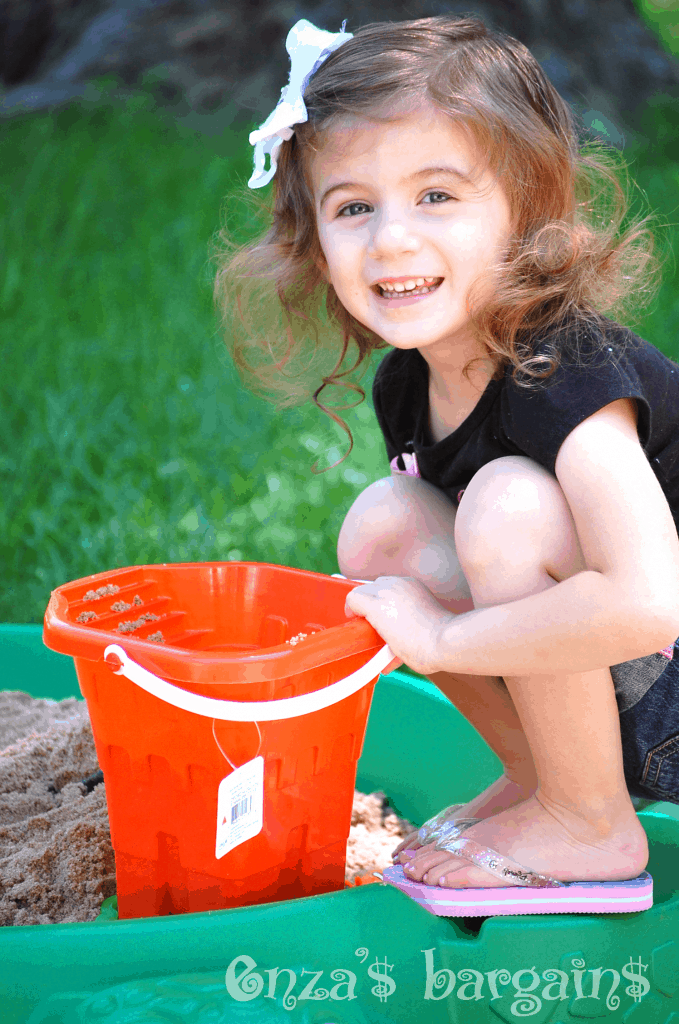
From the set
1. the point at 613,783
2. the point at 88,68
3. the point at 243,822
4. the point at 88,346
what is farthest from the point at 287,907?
the point at 88,68

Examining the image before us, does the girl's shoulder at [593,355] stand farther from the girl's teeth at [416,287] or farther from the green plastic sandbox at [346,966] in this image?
the green plastic sandbox at [346,966]

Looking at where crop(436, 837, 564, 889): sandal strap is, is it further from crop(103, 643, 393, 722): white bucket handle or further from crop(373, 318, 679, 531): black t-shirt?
crop(373, 318, 679, 531): black t-shirt

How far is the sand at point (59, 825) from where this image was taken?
36.2 inches

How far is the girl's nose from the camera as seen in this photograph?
906 millimetres

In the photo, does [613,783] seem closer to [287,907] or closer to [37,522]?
[287,907]

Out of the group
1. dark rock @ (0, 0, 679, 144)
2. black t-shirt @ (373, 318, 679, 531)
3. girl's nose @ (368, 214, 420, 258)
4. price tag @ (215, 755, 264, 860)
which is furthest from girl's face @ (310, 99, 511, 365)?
dark rock @ (0, 0, 679, 144)

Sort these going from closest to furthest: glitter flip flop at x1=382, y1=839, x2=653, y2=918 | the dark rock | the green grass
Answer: glitter flip flop at x1=382, y1=839, x2=653, y2=918
the green grass
the dark rock

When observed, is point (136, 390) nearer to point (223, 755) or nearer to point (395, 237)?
point (395, 237)

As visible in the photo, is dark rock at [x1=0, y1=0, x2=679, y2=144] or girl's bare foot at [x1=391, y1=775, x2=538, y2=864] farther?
dark rock at [x1=0, y1=0, x2=679, y2=144]

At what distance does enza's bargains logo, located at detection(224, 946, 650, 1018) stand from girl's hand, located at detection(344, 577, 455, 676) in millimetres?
241

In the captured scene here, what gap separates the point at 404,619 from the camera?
867 millimetres

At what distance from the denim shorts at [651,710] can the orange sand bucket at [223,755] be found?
22cm

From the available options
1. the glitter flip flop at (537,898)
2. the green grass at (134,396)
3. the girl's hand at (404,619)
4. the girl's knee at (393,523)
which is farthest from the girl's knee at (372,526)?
the green grass at (134,396)

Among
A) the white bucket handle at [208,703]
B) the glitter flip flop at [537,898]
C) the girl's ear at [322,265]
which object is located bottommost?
the glitter flip flop at [537,898]
